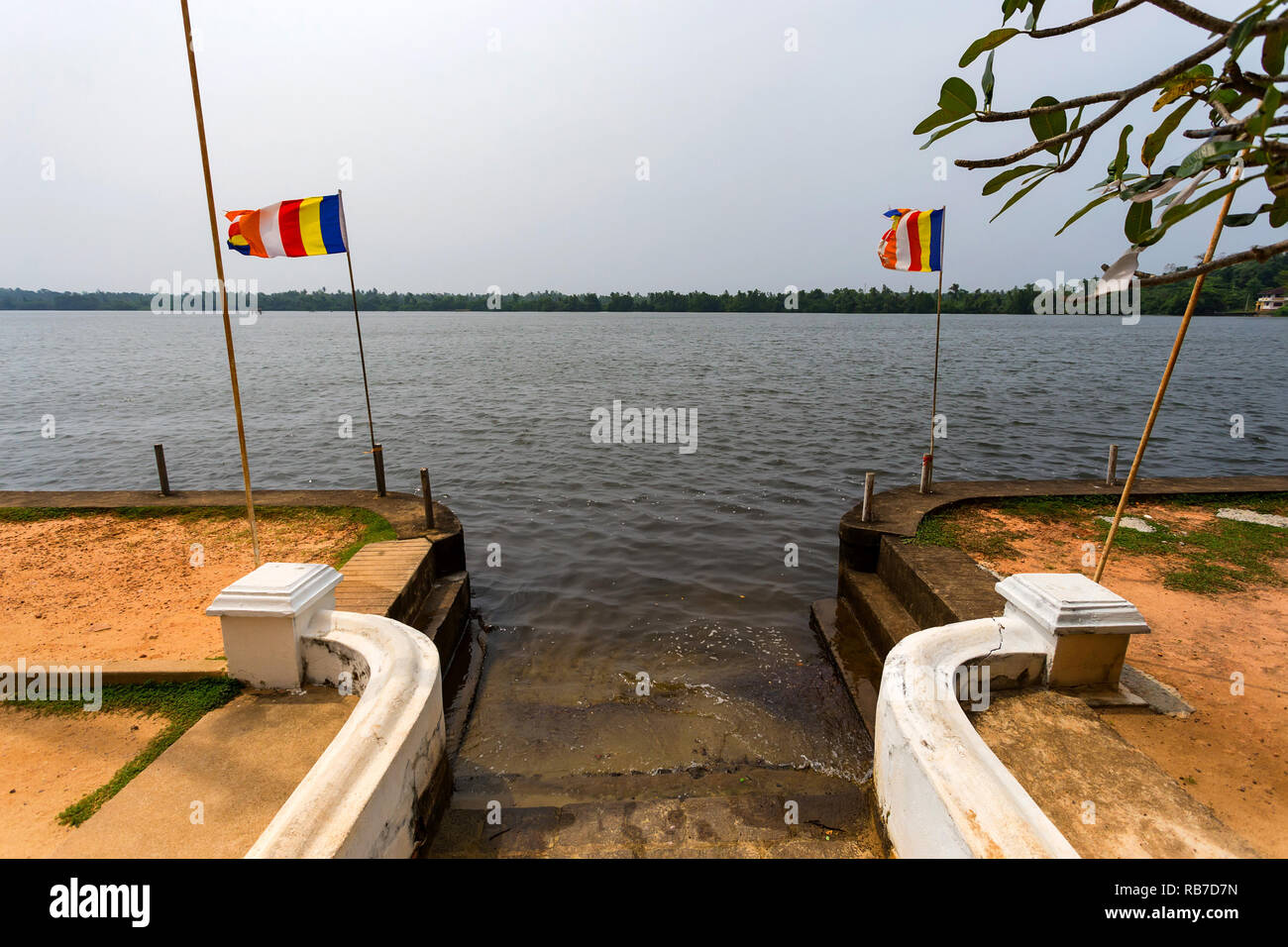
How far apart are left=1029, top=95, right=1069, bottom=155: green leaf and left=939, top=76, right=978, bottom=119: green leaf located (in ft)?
1.09

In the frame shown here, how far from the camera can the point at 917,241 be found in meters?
11.2

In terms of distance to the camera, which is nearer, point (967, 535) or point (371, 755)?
point (371, 755)

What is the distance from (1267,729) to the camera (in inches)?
195

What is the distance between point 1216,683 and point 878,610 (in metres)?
3.48

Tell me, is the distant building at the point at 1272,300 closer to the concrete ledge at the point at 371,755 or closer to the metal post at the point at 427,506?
the metal post at the point at 427,506

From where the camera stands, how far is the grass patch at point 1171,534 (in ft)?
25.9

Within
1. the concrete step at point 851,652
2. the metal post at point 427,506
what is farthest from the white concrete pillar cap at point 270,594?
the concrete step at point 851,652

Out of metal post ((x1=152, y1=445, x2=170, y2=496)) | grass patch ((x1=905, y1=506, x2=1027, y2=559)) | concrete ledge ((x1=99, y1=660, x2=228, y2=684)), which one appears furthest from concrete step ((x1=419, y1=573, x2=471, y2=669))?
grass patch ((x1=905, y1=506, x2=1027, y2=559))

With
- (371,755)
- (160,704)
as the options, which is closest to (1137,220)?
(371,755)

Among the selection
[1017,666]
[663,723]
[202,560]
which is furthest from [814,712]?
[202,560]

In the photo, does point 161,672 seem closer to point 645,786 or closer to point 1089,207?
point 645,786

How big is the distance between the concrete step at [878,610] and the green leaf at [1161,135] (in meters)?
6.26

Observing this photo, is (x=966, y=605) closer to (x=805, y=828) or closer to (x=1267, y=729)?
(x=1267, y=729)
